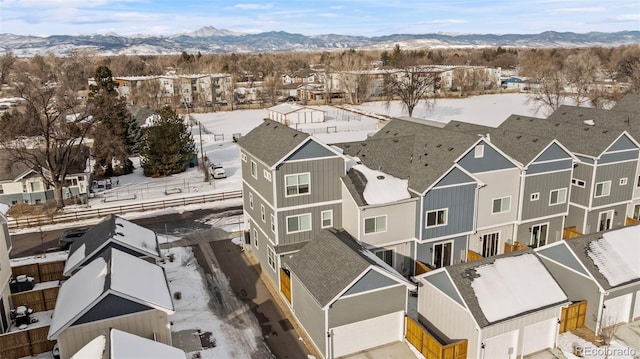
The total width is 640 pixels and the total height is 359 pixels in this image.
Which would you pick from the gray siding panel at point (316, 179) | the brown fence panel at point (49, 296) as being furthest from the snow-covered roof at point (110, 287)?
the gray siding panel at point (316, 179)

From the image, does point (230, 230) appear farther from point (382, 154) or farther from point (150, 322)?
point (150, 322)

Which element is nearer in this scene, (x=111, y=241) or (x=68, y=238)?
(x=111, y=241)

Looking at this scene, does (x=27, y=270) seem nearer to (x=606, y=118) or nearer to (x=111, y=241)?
(x=111, y=241)

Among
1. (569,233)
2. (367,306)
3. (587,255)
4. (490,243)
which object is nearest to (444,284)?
(367,306)

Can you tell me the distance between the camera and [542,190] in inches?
1104

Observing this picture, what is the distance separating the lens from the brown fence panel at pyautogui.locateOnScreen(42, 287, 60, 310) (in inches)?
896

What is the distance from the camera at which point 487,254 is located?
1105 inches

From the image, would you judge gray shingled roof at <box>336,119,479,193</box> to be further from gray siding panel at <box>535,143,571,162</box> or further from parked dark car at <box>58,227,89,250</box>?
parked dark car at <box>58,227,89,250</box>

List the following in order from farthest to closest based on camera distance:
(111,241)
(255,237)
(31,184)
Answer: (31,184) < (255,237) < (111,241)

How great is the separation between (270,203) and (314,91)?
3459 inches

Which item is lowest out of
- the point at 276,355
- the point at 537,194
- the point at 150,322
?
the point at 276,355

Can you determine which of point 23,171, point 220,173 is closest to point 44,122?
point 23,171

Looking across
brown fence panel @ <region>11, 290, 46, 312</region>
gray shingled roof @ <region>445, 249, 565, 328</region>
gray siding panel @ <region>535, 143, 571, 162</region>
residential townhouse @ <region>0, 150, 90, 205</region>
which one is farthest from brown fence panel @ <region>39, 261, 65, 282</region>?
gray siding panel @ <region>535, 143, 571, 162</region>

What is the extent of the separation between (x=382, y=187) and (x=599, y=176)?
49.2 ft
